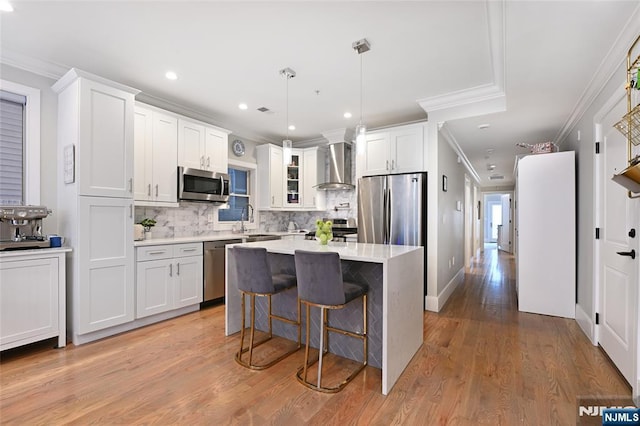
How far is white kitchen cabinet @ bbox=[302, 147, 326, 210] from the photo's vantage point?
17.6 ft

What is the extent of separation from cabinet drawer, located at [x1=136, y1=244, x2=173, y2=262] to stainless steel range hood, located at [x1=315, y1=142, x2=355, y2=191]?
2456 mm

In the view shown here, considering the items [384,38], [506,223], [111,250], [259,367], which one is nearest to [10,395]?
[111,250]

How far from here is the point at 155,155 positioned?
11.8 feet

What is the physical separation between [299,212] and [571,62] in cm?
445

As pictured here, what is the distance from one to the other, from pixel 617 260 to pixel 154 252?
14.0ft

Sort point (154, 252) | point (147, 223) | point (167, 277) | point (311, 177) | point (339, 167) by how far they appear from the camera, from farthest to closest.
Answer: point (311, 177)
point (339, 167)
point (147, 223)
point (167, 277)
point (154, 252)

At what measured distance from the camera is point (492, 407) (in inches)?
73.9

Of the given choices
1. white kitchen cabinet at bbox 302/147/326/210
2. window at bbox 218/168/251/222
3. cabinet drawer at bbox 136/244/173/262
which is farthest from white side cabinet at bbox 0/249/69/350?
white kitchen cabinet at bbox 302/147/326/210

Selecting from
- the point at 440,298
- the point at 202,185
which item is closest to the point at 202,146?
the point at 202,185

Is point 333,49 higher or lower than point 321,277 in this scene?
higher

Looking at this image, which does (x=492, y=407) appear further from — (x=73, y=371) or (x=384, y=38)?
(x=73, y=371)

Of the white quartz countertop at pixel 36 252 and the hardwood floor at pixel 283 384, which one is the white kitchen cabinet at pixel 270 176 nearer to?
the hardwood floor at pixel 283 384

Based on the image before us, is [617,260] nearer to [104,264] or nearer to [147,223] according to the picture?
[104,264]

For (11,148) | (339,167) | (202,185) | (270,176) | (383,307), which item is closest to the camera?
(383,307)
